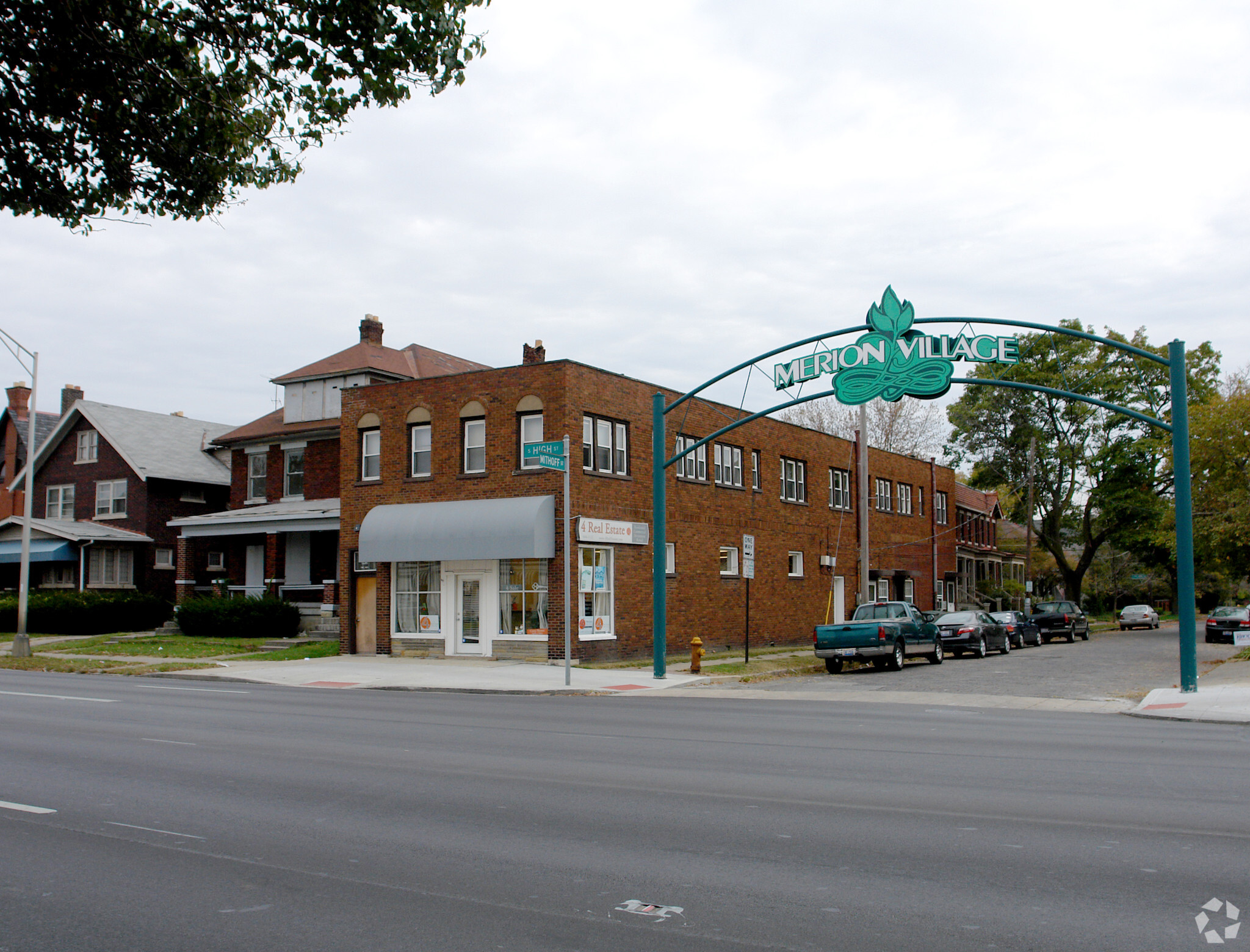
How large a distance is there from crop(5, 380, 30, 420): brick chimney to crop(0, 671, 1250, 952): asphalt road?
42.7m

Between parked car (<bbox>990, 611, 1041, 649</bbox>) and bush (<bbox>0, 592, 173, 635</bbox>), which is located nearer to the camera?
bush (<bbox>0, 592, 173, 635</bbox>)

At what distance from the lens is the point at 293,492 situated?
3744cm

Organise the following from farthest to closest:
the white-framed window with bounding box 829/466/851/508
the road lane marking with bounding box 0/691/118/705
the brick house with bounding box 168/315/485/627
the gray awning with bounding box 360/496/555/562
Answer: the white-framed window with bounding box 829/466/851/508 < the brick house with bounding box 168/315/485/627 < the gray awning with bounding box 360/496/555/562 < the road lane marking with bounding box 0/691/118/705

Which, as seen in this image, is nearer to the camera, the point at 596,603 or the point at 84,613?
the point at 596,603

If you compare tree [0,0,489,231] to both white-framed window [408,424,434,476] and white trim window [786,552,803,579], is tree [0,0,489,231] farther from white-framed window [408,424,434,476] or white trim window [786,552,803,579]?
white trim window [786,552,803,579]

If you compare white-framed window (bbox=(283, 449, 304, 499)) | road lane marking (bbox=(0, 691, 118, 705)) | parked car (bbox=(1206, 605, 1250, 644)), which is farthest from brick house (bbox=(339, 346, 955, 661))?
parked car (bbox=(1206, 605, 1250, 644))

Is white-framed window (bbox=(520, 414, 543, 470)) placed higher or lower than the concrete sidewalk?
higher

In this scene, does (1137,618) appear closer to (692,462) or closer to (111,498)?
(692,462)

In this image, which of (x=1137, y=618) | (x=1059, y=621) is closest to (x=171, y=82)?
(x=1059, y=621)

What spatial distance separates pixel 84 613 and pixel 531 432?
19883mm

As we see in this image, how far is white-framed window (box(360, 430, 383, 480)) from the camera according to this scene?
3000 centimetres

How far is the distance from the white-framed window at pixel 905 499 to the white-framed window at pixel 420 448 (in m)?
23.9

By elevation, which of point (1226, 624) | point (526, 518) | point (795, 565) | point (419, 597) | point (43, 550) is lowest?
point (1226, 624)

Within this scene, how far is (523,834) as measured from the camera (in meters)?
7.38
